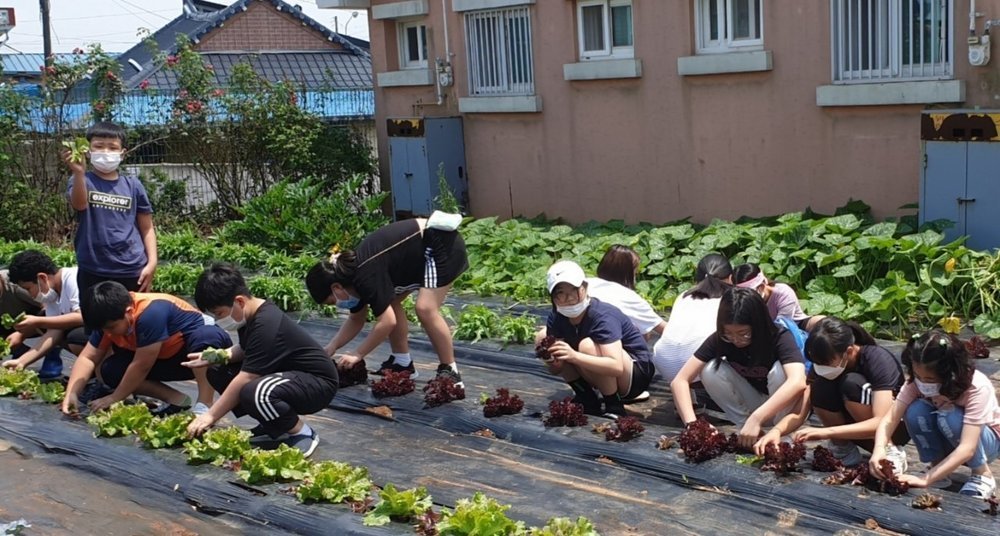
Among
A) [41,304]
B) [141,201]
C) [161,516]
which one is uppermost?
[141,201]

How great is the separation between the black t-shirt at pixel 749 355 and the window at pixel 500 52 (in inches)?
302

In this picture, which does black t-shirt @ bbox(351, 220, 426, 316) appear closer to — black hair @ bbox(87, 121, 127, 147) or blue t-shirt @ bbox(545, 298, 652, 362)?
blue t-shirt @ bbox(545, 298, 652, 362)

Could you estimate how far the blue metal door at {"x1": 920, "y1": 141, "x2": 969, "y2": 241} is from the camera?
8461 mm

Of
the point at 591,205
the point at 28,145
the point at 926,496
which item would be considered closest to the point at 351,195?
the point at 591,205

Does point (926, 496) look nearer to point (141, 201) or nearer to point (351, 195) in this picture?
point (141, 201)

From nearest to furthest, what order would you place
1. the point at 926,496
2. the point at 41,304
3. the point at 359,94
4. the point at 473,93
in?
the point at 926,496 → the point at 41,304 → the point at 473,93 → the point at 359,94

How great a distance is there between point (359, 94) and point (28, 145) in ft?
16.7

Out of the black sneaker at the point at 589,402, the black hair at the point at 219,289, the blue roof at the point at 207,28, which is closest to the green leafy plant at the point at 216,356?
the black hair at the point at 219,289

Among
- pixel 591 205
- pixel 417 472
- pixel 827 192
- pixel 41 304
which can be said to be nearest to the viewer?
pixel 417 472

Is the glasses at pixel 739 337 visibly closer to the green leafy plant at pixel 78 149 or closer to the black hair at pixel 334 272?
the black hair at pixel 334 272

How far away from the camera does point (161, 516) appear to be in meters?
5.22

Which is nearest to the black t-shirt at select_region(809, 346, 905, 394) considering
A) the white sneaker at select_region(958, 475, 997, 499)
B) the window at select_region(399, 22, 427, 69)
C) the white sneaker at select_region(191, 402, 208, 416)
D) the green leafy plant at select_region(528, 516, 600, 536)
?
the white sneaker at select_region(958, 475, 997, 499)

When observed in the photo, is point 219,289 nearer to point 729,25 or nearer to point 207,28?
point 729,25

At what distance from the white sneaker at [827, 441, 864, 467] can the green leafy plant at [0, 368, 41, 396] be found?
470 centimetres
